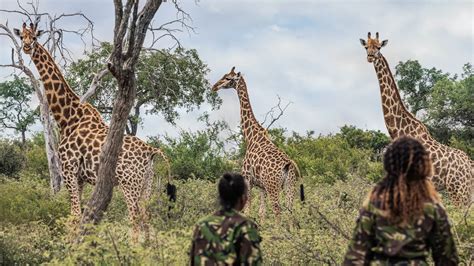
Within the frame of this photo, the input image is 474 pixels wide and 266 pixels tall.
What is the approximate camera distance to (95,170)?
10711 mm

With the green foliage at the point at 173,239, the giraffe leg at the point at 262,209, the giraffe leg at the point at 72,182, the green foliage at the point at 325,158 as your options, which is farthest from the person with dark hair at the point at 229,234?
the green foliage at the point at 325,158

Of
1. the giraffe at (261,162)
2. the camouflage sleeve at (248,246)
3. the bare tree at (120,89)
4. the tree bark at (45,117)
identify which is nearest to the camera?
the camouflage sleeve at (248,246)

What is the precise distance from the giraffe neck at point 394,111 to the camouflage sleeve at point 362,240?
713 cm

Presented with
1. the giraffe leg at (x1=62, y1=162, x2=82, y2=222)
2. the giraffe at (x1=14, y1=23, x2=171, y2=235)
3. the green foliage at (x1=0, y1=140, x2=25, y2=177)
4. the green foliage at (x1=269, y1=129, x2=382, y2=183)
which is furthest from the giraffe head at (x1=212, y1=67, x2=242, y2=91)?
the green foliage at (x1=0, y1=140, x2=25, y2=177)

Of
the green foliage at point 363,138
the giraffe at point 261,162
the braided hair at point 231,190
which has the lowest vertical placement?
the braided hair at point 231,190

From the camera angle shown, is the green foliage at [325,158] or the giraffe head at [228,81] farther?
the green foliage at [325,158]

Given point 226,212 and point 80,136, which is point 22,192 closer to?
point 80,136

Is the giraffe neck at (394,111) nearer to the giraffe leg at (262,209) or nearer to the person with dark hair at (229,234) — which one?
the giraffe leg at (262,209)

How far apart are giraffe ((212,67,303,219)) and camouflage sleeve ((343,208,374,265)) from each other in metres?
8.61

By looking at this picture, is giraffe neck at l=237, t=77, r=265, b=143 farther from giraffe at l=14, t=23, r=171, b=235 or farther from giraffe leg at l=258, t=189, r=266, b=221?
giraffe at l=14, t=23, r=171, b=235

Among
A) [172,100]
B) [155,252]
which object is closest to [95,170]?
[155,252]

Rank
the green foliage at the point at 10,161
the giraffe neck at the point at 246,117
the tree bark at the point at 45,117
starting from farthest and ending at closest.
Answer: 1. the green foliage at the point at 10,161
2. the tree bark at the point at 45,117
3. the giraffe neck at the point at 246,117

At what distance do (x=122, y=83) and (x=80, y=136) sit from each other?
7.80 ft

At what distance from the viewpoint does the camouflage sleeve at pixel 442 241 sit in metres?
3.98
